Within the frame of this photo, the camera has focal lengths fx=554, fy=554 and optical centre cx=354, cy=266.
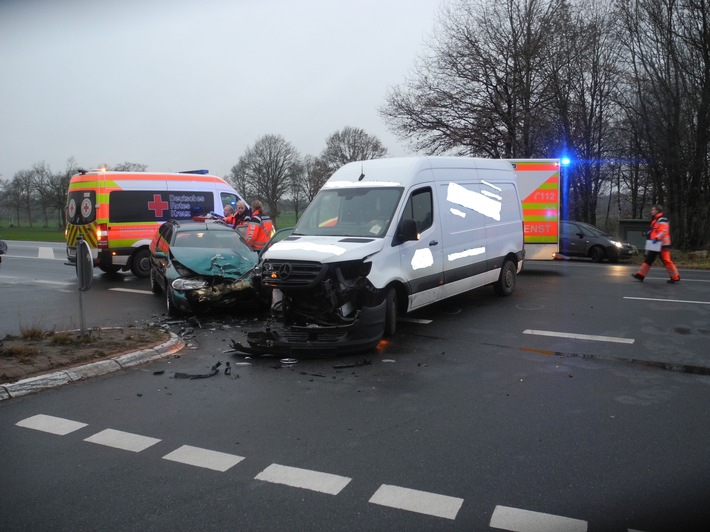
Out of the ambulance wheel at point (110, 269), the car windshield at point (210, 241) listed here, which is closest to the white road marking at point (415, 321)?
the car windshield at point (210, 241)

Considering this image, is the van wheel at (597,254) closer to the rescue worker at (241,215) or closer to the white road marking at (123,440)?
the rescue worker at (241,215)

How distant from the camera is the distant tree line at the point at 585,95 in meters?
22.3

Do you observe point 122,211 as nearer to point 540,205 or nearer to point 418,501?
point 540,205

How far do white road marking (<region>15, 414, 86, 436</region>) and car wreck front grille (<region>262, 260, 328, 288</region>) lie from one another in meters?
2.92

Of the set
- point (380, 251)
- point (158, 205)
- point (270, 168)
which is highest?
point (270, 168)

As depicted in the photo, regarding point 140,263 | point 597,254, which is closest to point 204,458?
point 140,263

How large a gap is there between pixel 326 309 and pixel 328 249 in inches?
30.2

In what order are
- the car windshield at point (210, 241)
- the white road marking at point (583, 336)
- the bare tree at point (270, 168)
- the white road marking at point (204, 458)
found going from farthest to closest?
the bare tree at point (270, 168) < the car windshield at point (210, 241) < the white road marking at point (583, 336) < the white road marking at point (204, 458)

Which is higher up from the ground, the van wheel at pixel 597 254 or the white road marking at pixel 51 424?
the van wheel at pixel 597 254

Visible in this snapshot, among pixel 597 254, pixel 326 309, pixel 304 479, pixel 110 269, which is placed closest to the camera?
pixel 304 479

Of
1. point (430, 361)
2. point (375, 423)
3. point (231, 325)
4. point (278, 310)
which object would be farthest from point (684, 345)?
point (231, 325)

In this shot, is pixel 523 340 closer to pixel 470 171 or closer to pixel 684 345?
pixel 684 345

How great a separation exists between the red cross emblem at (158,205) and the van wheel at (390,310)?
9959 millimetres

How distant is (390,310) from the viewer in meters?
7.56
